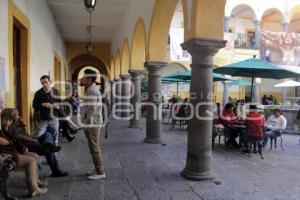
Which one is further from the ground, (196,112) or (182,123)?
(196,112)

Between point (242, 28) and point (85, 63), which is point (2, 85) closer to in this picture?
point (85, 63)

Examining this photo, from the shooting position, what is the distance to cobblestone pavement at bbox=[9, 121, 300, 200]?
13.4 feet

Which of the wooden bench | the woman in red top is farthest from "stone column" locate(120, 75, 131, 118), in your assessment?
the wooden bench

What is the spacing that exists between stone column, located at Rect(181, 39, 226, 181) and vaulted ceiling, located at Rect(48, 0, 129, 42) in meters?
6.38

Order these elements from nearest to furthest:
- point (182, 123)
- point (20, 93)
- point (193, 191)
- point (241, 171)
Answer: point (193, 191) < point (241, 171) < point (20, 93) < point (182, 123)

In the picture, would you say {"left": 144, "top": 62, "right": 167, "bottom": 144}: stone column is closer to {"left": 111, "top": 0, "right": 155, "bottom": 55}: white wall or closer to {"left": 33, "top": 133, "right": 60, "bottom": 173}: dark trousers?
{"left": 111, "top": 0, "right": 155, "bottom": 55}: white wall

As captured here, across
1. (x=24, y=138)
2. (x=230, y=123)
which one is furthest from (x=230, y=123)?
(x=24, y=138)

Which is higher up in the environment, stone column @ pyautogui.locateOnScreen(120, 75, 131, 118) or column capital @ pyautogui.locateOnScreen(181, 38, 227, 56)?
column capital @ pyautogui.locateOnScreen(181, 38, 227, 56)

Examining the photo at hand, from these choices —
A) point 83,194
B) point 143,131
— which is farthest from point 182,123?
point 83,194

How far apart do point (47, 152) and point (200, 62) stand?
2.45m

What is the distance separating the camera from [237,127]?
721 centimetres

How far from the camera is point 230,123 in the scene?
758cm

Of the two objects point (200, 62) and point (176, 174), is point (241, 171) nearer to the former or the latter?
point (176, 174)

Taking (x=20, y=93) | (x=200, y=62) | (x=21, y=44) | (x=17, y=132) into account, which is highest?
(x=21, y=44)
